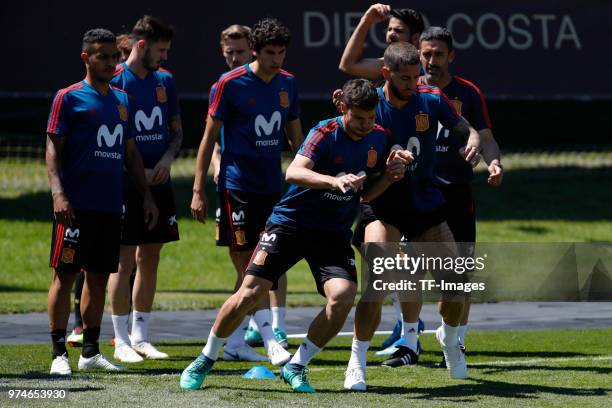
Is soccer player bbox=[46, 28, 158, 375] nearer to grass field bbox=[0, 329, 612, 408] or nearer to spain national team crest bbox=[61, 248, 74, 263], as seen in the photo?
spain national team crest bbox=[61, 248, 74, 263]

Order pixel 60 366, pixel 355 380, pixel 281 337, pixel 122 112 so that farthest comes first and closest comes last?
1. pixel 281 337
2. pixel 122 112
3. pixel 60 366
4. pixel 355 380

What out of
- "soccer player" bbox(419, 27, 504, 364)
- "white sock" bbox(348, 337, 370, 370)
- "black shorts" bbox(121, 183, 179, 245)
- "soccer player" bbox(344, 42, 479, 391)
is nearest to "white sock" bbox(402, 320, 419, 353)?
"soccer player" bbox(419, 27, 504, 364)

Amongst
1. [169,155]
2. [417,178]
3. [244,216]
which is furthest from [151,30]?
[417,178]

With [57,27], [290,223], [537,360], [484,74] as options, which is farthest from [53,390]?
[484,74]

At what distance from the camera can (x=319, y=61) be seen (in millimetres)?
21531

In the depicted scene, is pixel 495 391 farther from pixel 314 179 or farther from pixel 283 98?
pixel 283 98

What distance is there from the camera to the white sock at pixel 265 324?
9305 mm

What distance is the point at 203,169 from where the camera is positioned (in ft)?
29.9

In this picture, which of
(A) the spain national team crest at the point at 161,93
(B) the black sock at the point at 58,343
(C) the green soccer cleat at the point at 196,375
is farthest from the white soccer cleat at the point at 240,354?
(A) the spain national team crest at the point at 161,93

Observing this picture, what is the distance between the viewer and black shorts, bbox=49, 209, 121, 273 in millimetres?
8516

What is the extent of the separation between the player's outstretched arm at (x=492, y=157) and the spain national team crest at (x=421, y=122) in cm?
52

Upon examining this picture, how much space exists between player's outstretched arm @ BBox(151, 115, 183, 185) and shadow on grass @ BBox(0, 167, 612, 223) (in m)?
10.2

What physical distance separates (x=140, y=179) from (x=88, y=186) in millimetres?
670

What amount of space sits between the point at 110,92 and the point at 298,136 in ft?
5.54
